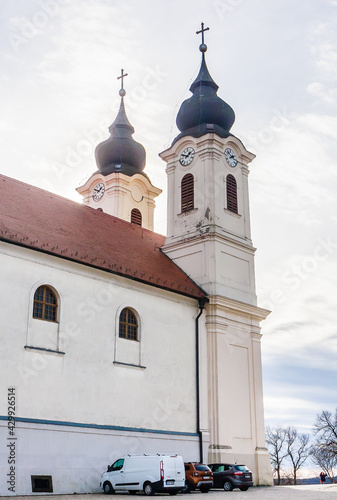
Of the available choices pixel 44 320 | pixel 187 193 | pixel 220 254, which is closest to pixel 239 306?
pixel 220 254

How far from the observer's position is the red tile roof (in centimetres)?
2072

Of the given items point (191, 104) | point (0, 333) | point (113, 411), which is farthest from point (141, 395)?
point (191, 104)

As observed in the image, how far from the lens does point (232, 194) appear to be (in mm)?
30547

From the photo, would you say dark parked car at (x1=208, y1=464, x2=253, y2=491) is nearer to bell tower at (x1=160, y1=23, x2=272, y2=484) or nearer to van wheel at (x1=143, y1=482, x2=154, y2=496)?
bell tower at (x1=160, y1=23, x2=272, y2=484)

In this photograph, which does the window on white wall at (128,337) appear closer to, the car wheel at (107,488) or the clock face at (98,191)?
the car wheel at (107,488)

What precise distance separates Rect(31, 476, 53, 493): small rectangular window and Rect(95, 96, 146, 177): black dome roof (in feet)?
67.8

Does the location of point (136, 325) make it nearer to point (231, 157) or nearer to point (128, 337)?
point (128, 337)

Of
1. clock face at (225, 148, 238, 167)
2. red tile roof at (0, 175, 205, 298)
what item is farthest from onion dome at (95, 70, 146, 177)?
red tile roof at (0, 175, 205, 298)

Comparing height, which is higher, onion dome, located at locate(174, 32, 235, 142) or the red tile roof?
onion dome, located at locate(174, 32, 235, 142)

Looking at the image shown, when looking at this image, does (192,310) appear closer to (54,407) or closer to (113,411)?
(113,411)

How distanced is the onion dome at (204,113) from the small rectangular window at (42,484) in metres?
18.1

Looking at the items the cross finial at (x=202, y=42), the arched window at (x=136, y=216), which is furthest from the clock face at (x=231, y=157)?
the arched window at (x=136, y=216)

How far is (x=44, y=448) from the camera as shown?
1845 centimetres

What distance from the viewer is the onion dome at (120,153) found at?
36.1m
